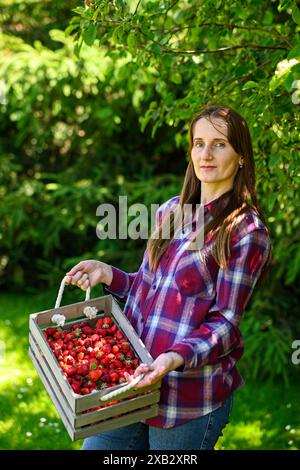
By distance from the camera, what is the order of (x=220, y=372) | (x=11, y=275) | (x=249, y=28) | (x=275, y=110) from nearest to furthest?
(x=220, y=372) < (x=275, y=110) < (x=249, y=28) < (x=11, y=275)

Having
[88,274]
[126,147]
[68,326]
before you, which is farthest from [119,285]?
[126,147]

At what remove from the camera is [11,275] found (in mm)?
6480

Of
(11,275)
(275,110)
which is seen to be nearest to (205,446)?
(275,110)

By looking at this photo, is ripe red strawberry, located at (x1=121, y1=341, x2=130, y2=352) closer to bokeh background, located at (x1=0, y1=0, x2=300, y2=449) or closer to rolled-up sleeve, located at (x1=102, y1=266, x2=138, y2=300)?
rolled-up sleeve, located at (x1=102, y1=266, x2=138, y2=300)

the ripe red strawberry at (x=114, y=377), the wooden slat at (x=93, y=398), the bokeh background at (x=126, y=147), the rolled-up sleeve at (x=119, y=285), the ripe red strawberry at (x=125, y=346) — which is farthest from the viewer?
the bokeh background at (x=126, y=147)

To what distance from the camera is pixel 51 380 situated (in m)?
1.93

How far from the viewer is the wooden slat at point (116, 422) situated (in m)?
1.80

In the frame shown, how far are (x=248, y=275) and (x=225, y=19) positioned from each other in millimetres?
1422

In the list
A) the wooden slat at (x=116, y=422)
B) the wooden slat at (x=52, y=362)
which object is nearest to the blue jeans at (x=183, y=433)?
the wooden slat at (x=116, y=422)

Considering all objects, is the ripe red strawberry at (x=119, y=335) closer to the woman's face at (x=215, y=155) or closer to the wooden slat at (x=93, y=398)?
the wooden slat at (x=93, y=398)

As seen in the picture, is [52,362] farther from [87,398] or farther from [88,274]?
[88,274]

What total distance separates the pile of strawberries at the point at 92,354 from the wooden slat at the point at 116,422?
9 centimetres

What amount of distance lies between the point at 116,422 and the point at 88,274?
1.62 ft
